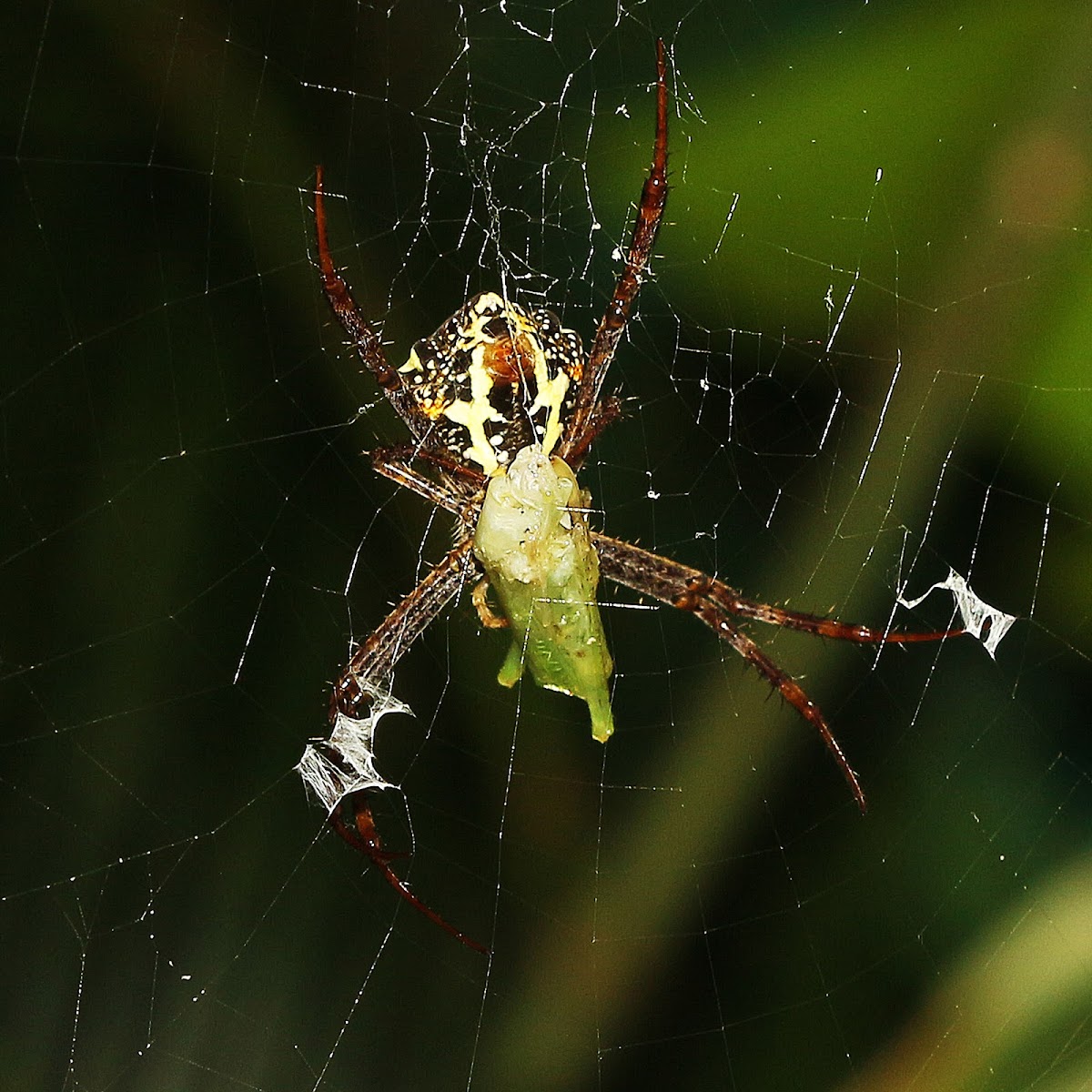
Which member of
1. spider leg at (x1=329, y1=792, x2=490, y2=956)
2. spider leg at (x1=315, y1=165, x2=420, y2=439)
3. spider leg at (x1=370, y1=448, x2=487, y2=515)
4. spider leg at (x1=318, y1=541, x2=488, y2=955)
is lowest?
spider leg at (x1=329, y1=792, x2=490, y2=956)

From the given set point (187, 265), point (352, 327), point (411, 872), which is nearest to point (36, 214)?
point (187, 265)

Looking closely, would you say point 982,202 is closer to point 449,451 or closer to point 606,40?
point 606,40

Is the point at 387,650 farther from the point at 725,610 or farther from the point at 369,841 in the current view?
the point at 725,610
